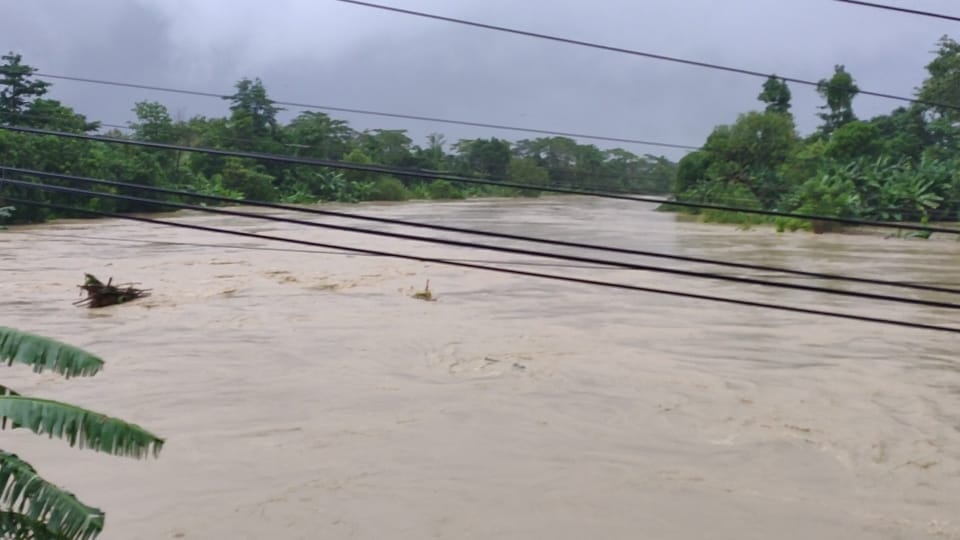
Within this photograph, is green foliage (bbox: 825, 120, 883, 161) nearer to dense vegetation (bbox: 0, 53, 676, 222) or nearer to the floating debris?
dense vegetation (bbox: 0, 53, 676, 222)

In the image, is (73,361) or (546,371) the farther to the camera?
(546,371)

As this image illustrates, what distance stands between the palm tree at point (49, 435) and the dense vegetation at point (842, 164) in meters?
29.6

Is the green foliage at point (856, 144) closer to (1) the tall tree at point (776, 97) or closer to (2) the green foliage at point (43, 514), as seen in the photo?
(1) the tall tree at point (776, 97)

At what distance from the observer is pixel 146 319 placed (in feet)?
46.5

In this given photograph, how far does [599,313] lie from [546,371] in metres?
4.40

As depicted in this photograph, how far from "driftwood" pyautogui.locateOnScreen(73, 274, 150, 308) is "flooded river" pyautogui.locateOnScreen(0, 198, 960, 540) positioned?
0.20 meters

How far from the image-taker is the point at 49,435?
3.00 metres

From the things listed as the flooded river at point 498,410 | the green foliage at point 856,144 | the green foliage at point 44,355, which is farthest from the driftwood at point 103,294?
the green foliage at point 856,144

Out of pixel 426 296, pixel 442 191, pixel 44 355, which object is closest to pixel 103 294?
pixel 426 296

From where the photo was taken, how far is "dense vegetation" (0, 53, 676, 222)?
82.5 feet

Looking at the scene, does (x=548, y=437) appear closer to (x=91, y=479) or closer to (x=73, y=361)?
(x=91, y=479)

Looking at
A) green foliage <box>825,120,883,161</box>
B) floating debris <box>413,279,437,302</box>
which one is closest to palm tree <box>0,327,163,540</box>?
floating debris <box>413,279,437,302</box>

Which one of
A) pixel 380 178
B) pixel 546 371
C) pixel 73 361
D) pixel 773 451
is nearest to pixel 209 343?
pixel 546 371

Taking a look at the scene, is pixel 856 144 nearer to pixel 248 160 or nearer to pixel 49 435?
pixel 248 160
